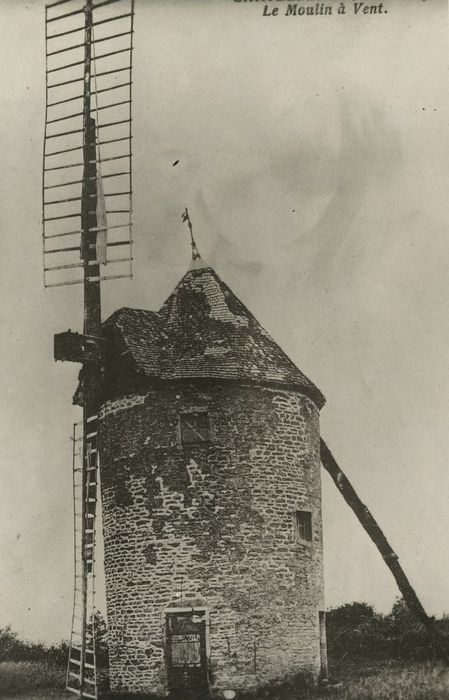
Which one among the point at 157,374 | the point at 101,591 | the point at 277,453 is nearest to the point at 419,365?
the point at 277,453

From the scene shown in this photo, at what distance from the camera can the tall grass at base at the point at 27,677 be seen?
23438mm

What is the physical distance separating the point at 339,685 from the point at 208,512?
412 centimetres

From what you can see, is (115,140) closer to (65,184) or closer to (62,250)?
(65,184)

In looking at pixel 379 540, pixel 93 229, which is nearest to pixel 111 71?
pixel 93 229

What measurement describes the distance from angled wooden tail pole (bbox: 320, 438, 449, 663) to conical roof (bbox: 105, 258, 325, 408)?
131cm

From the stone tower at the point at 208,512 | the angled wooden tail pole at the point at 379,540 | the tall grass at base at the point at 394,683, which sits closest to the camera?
the tall grass at base at the point at 394,683

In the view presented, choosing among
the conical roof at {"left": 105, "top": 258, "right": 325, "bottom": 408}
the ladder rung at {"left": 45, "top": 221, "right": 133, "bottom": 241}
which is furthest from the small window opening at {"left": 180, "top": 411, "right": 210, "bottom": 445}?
the ladder rung at {"left": 45, "top": 221, "right": 133, "bottom": 241}

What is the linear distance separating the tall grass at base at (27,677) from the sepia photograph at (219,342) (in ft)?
0.24

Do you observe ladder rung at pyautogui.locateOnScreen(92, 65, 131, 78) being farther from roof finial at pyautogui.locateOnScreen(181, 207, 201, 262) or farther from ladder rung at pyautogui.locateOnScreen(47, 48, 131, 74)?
roof finial at pyautogui.locateOnScreen(181, 207, 201, 262)

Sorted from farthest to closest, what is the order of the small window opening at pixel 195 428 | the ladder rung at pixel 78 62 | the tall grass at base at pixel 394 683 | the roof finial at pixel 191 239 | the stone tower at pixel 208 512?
the roof finial at pixel 191 239 < the small window opening at pixel 195 428 < the ladder rung at pixel 78 62 < the stone tower at pixel 208 512 < the tall grass at base at pixel 394 683

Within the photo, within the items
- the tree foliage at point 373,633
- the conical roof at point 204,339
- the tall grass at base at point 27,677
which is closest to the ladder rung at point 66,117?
the conical roof at point 204,339

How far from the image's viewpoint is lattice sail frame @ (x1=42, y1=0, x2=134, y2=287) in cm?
2419

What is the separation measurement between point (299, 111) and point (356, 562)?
9009 mm

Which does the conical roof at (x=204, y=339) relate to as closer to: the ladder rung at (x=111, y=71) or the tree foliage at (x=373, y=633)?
the ladder rung at (x=111, y=71)
